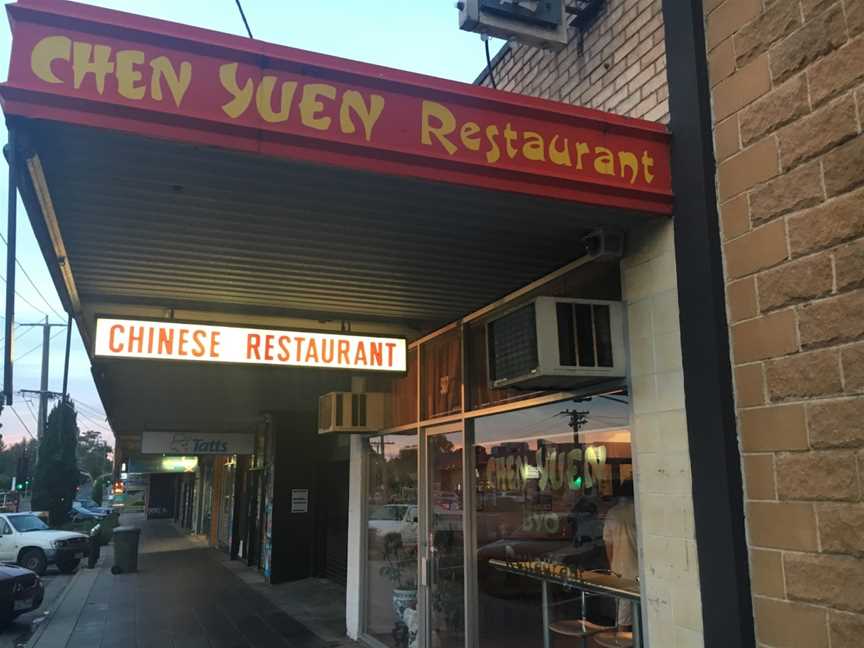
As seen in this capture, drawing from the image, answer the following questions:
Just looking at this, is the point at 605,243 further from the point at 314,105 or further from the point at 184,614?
the point at 184,614

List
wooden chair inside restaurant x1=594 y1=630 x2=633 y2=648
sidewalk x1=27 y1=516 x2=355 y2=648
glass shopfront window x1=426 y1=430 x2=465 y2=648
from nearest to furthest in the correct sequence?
wooden chair inside restaurant x1=594 y1=630 x2=633 y2=648 → glass shopfront window x1=426 y1=430 x2=465 y2=648 → sidewalk x1=27 y1=516 x2=355 y2=648

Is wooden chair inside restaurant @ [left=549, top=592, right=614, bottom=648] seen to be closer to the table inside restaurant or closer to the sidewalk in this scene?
the table inside restaurant

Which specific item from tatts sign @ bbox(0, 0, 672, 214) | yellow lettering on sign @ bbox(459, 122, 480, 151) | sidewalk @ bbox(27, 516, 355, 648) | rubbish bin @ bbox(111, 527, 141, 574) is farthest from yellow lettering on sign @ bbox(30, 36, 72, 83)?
rubbish bin @ bbox(111, 527, 141, 574)

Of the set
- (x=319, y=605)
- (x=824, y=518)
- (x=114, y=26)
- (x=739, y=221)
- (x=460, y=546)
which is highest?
(x=114, y=26)

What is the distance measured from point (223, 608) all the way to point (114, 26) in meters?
10.2

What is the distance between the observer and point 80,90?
3004 millimetres

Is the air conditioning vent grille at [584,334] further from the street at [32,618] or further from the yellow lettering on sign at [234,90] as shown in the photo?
the street at [32,618]

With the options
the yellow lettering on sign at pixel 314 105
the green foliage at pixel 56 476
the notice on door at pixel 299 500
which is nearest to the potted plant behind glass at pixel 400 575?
the yellow lettering on sign at pixel 314 105

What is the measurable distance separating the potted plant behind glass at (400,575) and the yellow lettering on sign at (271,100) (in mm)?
5455

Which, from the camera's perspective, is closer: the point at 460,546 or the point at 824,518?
the point at 824,518

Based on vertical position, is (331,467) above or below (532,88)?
below

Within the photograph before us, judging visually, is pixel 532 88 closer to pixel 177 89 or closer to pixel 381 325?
pixel 381 325

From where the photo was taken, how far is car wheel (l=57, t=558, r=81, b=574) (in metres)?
17.0

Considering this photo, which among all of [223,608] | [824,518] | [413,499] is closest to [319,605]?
[223,608]
